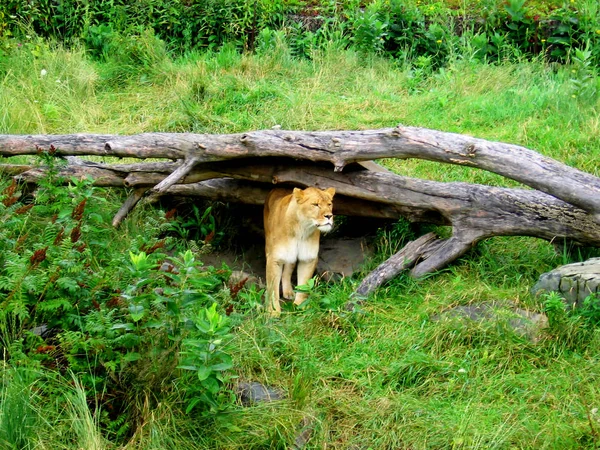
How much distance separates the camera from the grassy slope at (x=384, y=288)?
5508 mm

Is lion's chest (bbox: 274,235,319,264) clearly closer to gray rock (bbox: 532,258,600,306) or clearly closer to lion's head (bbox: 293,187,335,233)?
lion's head (bbox: 293,187,335,233)

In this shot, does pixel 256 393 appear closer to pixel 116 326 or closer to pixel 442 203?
pixel 116 326

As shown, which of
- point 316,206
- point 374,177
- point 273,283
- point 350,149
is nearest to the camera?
point 350,149

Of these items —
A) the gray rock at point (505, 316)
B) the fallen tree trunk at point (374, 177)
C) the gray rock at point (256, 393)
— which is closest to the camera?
the gray rock at point (256, 393)

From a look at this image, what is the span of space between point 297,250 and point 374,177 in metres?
0.95

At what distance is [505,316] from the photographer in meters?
6.45

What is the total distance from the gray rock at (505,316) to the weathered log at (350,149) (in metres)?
0.89

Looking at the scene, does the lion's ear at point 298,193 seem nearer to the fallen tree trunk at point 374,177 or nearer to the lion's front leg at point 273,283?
the fallen tree trunk at point 374,177

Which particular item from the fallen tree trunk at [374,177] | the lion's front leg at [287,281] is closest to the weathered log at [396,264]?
the fallen tree trunk at [374,177]

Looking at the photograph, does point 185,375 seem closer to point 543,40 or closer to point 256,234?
point 256,234

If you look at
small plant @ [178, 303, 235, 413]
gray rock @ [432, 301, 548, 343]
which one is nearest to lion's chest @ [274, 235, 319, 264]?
gray rock @ [432, 301, 548, 343]

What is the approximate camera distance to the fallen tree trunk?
6.73 meters

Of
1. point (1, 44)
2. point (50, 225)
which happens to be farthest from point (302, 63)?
point (50, 225)

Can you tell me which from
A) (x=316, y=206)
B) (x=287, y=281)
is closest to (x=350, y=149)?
(x=316, y=206)
